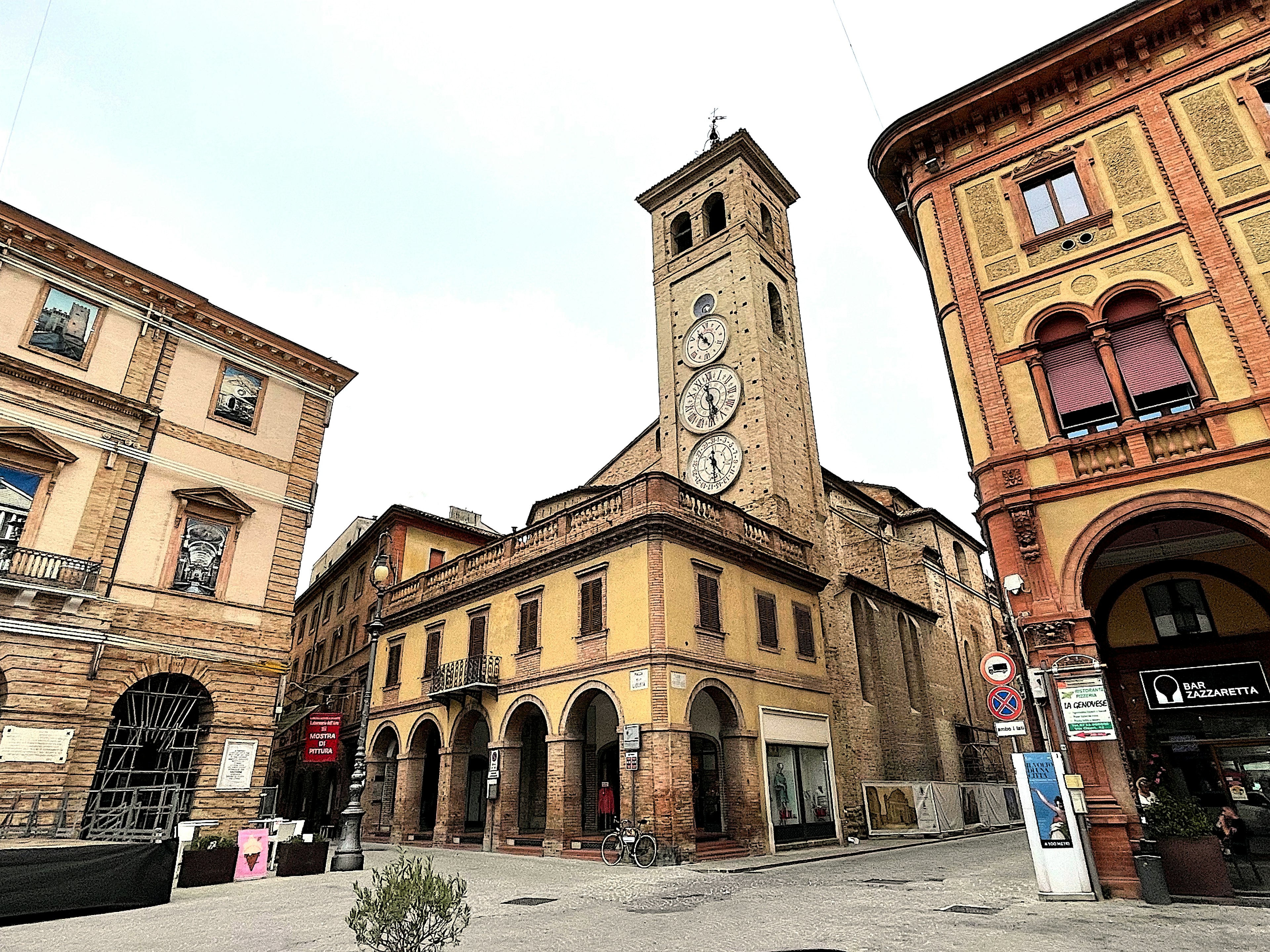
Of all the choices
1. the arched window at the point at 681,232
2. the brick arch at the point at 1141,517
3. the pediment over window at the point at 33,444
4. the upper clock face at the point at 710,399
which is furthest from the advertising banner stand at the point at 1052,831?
the arched window at the point at 681,232

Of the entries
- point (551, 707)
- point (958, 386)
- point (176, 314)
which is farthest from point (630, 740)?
point (176, 314)

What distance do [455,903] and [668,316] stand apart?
26.8m

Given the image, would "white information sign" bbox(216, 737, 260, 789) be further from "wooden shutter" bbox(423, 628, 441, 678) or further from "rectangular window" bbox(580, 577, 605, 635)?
"rectangular window" bbox(580, 577, 605, 635)

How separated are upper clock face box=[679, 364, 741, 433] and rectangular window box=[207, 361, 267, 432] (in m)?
14.6

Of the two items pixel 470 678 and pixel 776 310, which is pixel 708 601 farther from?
pixel 776 310

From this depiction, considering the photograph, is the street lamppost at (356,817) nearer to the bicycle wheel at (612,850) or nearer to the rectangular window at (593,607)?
the bicycle wheel at (612,850)

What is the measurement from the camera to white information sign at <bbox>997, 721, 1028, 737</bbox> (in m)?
10.0

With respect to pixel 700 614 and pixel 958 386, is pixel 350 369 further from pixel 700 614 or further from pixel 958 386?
pixel 958 386

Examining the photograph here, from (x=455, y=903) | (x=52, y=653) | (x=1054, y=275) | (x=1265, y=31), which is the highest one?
(x=1265, y=31)

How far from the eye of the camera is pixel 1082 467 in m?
11.4

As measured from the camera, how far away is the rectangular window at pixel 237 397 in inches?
685

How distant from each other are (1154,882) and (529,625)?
1482 cm

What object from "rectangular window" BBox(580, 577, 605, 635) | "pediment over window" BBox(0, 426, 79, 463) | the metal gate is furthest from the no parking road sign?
"pediment over window" BBox(0, 426, 79, 463)

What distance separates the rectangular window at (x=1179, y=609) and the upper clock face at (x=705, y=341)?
16518 mm
